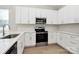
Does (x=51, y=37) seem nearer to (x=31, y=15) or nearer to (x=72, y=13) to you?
(x=31, y=15)

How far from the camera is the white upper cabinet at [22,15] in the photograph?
499 centimetres

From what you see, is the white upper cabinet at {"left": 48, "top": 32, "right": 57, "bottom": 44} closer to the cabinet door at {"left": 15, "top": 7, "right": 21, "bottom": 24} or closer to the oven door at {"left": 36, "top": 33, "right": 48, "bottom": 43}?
the oven door at {"left": 36, "top": 33, "right": 48, "bottom": 43}

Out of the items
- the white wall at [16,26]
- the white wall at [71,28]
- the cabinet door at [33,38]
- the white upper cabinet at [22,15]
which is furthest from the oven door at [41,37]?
the white wall at [71,28]

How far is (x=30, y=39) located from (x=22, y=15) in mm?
1276

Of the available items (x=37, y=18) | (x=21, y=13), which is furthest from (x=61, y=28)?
(x=21, y=13)

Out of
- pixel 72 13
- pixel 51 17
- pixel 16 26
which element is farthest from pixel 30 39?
pixel 72 13

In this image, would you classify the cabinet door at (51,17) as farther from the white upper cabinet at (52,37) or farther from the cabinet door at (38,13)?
the white upper cabinet at (52,37)

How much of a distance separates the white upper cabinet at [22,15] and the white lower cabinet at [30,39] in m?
0.68

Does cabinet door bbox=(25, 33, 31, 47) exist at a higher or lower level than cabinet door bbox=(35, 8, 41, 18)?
lower

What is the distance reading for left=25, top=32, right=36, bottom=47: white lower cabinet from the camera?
4.81 m

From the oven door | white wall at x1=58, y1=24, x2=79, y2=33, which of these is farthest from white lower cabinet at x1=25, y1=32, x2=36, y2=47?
white wall at x1=58, y1=24, x2=79, y2=33

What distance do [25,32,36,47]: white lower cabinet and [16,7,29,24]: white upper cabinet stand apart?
679 mm

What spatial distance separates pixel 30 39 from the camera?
191 inches
